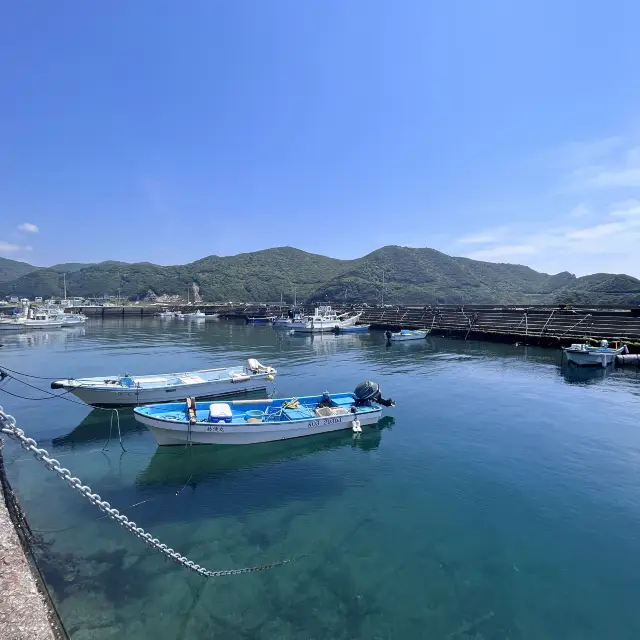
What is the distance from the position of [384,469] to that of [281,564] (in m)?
7.18

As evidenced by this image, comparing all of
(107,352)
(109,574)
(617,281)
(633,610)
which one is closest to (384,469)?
(633,610)

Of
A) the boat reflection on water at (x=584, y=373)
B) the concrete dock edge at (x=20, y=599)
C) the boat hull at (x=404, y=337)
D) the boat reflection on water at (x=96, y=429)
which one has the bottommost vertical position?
the boat reflection on water at (x=96, y=429)

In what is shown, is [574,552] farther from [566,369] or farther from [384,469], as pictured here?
[566,369]

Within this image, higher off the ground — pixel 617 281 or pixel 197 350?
pixel 617 281

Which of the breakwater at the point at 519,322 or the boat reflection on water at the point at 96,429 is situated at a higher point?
the breakwater at the point at 519,322

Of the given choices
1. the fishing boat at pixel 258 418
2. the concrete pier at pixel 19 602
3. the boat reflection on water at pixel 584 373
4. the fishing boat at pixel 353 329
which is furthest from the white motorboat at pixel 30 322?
the boat reflection on water at pixel 584 373

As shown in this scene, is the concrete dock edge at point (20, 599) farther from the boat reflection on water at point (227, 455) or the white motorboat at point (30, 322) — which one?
the white motorboat at point (30, 322)

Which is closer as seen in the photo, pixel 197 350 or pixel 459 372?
pixel 459 372

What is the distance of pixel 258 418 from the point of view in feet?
63.0

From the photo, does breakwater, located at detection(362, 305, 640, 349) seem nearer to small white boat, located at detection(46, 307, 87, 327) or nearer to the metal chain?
the metal chain

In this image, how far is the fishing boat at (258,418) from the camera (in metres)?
17.0

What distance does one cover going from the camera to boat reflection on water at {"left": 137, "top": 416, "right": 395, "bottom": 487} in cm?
1549

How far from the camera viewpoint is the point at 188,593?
915cm

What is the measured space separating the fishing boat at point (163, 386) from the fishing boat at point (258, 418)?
5.54 metres
